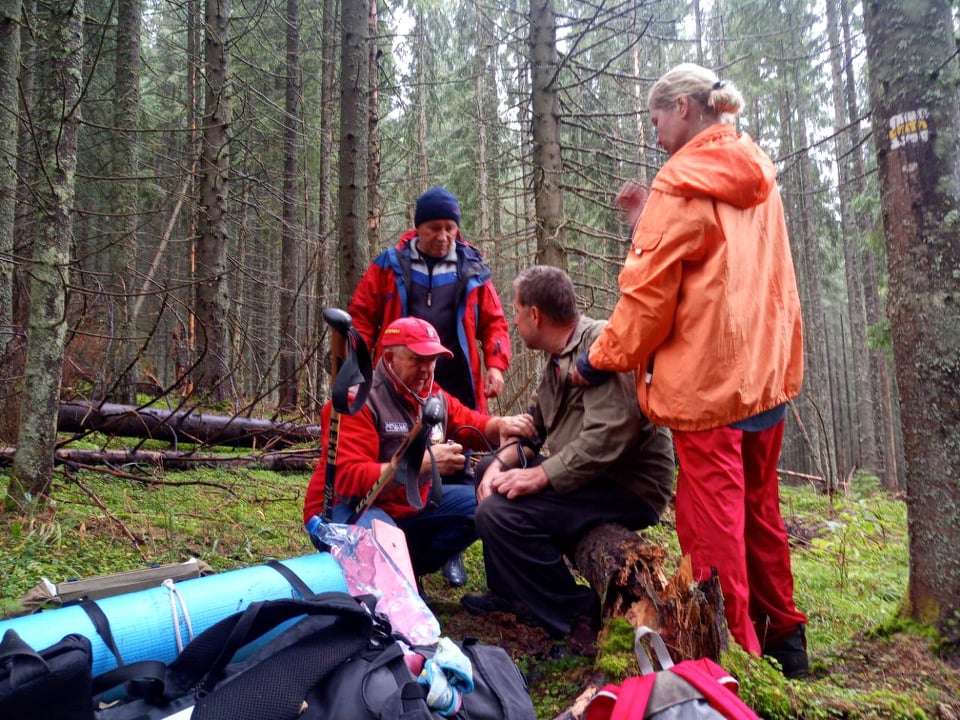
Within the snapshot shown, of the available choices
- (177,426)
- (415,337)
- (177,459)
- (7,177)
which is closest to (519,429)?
(415,337)

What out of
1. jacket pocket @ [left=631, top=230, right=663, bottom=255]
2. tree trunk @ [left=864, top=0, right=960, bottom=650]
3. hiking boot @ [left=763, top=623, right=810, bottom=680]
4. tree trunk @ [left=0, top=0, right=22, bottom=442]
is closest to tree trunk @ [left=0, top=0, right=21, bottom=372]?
tree trunk @ [left=0, top=0, right=22, bottom=442]

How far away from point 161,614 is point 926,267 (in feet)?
10.7

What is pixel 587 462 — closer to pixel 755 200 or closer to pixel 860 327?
pixel 755 200

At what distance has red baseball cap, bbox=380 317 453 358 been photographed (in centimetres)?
335

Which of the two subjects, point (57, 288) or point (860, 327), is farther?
point (860, 327)

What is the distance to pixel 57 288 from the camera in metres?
4.04

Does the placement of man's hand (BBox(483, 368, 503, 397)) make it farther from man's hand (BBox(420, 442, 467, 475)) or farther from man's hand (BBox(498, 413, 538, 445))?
man's hand (BBox(420, 442, 467, 475))

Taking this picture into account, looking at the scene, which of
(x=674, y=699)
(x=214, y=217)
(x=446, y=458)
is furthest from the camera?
(x=214, y=217)

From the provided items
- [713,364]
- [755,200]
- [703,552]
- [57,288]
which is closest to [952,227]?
[755,200]

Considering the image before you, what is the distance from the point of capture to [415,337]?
337 cm

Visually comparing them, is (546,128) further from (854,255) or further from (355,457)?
(854,255)

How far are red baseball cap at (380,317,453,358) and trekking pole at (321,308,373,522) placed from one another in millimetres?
285

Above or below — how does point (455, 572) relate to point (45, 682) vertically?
below

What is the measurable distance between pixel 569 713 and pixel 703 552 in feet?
2.97
